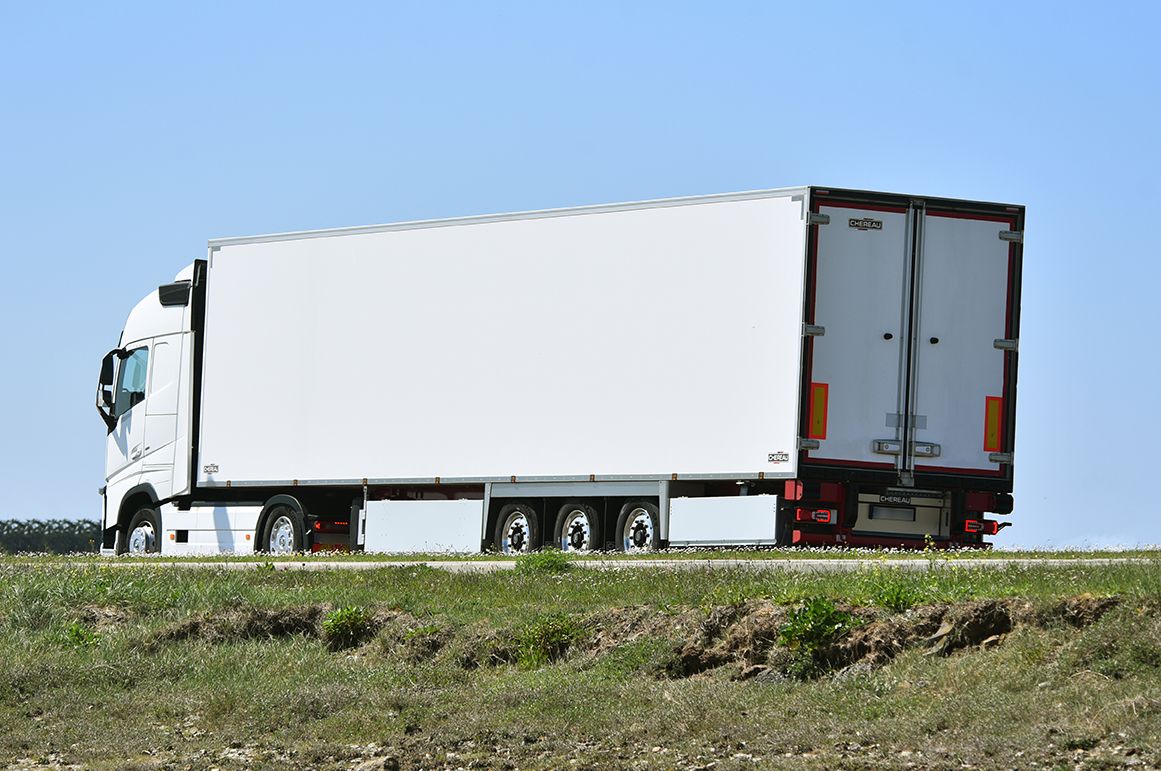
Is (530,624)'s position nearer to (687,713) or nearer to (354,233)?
(687,713)

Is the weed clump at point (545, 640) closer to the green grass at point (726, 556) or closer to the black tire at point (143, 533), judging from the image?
the green grass at point (726, 556)

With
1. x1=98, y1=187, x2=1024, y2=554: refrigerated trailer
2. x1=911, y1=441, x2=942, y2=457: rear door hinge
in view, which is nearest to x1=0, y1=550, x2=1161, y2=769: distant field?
x1=98, y1=187, x2=1024, y2=554: refrigerated trailer

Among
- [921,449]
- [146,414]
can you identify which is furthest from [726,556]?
[146,414]

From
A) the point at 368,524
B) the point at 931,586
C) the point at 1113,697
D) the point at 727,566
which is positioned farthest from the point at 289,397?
the point at 1113,697

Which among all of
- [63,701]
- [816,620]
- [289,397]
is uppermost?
[289,397]

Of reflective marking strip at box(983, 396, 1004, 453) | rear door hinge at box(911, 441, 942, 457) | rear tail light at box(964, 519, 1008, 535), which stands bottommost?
rear tail light at box(964, 519, 1008, 535)

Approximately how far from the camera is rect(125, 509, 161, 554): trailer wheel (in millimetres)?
30281

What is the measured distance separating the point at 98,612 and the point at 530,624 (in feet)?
18.3

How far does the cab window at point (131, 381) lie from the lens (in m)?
30.4

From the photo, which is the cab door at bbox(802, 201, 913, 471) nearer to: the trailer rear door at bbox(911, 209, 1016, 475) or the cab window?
the trailer rear door at bbox(911, 209, 1016, 475)

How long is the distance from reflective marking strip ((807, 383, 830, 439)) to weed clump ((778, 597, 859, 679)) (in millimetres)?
9188

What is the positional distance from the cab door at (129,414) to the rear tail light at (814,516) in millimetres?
12531

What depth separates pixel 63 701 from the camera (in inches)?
592

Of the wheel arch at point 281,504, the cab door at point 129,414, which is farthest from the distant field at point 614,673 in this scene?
the cab door at point 129,414
